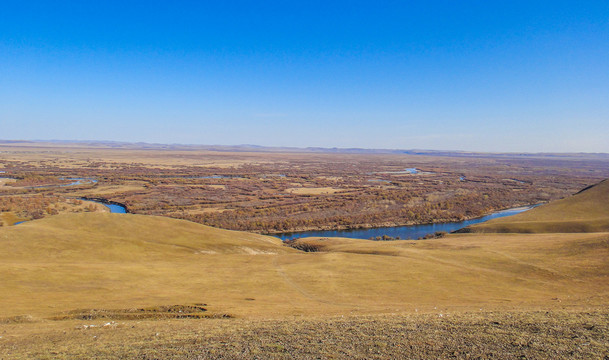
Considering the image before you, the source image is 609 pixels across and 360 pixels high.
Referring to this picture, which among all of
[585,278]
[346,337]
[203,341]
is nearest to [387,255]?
[585,278]

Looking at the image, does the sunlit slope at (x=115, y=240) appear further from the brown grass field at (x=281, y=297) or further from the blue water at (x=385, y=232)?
the blue water at (x=385, y=232)

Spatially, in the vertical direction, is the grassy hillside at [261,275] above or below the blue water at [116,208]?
above

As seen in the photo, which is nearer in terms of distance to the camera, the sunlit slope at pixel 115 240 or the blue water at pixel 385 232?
the sunlit slope at pixel 115 240

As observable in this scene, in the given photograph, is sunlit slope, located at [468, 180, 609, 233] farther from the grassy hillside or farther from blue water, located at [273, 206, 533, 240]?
the grassy hillside

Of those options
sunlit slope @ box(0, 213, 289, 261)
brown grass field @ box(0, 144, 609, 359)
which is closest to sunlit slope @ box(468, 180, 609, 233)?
brown grass field @ box(0, 144, 609, 359)

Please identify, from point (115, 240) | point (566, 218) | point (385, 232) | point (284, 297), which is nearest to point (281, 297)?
point (284, 297)

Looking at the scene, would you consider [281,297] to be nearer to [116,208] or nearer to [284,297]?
[284,297]

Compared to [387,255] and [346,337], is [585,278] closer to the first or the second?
[387,255]

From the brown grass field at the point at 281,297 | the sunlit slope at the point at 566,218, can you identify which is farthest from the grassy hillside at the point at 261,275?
the sunlit slope at the point at 566,218
